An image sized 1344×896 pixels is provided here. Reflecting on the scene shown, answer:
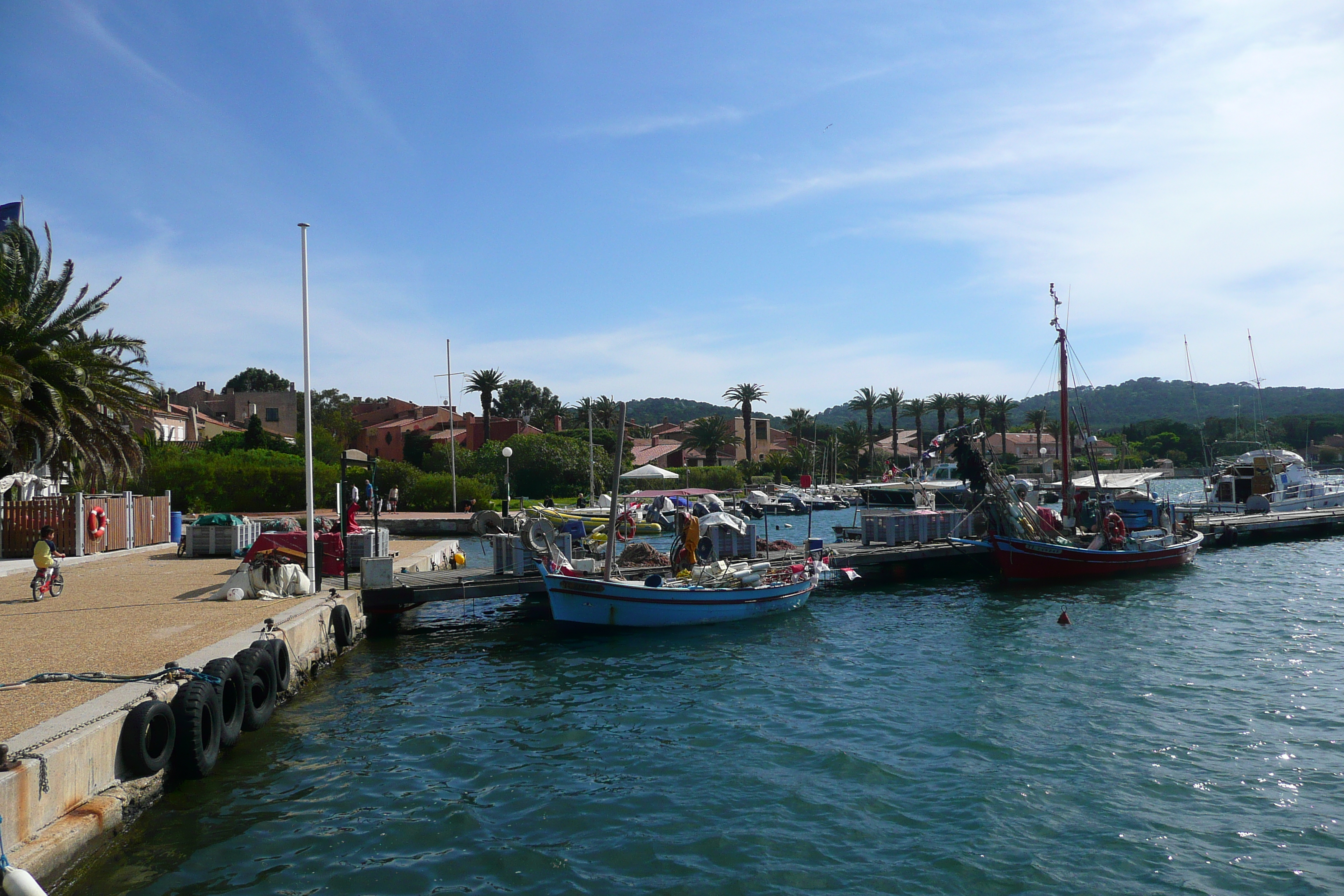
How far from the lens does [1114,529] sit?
31.3 m

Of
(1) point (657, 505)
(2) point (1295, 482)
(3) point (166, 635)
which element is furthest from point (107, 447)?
(2) point (1295, 482)

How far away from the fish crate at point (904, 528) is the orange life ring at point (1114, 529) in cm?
498

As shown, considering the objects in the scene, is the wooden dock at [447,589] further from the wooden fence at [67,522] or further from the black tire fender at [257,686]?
the wooden fence at [67,522]

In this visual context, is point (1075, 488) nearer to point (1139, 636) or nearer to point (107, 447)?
point (1139, 636)

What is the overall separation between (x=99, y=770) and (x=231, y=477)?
4872cm

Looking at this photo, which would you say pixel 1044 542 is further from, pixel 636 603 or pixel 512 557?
pixel 512 557

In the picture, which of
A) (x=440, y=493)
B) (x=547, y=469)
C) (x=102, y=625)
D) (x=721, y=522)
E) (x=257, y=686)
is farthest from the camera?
(x=547, y=469)

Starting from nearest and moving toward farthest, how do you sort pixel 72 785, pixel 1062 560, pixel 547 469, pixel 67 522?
pixel 72 785 → pixel 67 522 → pixel 1062 560 → pixel 547 469

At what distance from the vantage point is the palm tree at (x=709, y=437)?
97.9 metres

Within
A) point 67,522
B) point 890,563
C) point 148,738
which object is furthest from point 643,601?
point 67,522

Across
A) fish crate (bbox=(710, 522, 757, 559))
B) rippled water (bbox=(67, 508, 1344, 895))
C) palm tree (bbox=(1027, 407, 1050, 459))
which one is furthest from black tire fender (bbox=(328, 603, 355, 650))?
palm tree (bbox=(1027, 407, 1050, 459))

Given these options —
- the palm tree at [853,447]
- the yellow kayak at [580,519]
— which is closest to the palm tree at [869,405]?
the palm tree at [853,447]

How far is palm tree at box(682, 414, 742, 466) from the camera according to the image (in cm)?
9794

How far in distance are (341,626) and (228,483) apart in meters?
40.1
